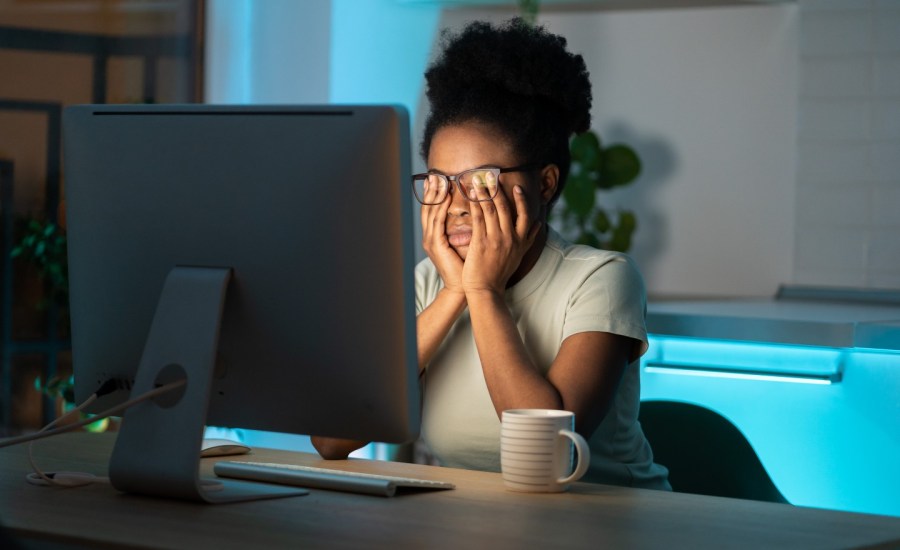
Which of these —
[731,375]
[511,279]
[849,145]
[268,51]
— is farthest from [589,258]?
[268,51]

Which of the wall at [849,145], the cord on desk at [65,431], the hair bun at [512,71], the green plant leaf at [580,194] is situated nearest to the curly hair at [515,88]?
the hair bun at [512,71]

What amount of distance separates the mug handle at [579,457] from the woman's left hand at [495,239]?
0.43 metres

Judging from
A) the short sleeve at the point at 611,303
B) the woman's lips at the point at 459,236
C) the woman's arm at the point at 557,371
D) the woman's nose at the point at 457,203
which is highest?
the woman's nose at the point at 457,203

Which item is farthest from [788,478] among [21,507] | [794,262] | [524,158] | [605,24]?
[21,507]

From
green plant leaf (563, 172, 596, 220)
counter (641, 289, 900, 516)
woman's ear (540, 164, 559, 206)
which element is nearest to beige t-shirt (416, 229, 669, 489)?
woman's ear (540, 164, 559, 206)

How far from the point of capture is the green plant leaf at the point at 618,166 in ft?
11.5

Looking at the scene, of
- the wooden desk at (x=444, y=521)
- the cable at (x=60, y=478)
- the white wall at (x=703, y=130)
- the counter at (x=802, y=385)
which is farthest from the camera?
the white wall at (x=703, y=130)

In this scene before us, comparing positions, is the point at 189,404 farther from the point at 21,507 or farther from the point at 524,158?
the point at 524,158

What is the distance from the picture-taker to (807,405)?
9.22ft

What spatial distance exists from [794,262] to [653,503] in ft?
→ 7.53

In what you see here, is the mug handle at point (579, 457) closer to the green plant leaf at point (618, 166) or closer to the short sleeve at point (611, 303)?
the short sleeve at point (611, 303)

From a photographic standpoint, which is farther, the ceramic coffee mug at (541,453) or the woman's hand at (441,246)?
the woman's hand at (441,246)

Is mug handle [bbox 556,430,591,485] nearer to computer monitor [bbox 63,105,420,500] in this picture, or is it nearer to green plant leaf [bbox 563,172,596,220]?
computer monitor [bbox 63,105,420,500]

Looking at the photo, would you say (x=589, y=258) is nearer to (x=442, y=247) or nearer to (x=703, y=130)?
(x=442, y=247)
